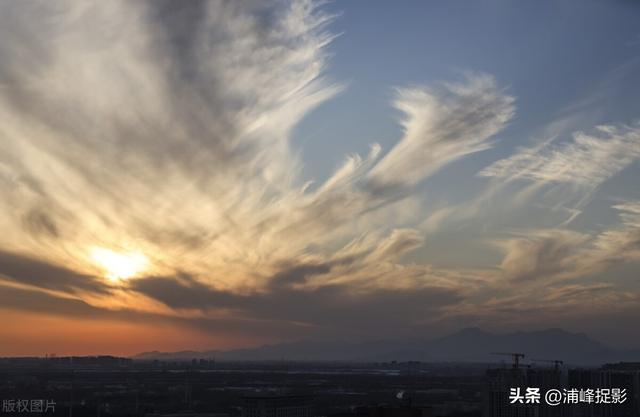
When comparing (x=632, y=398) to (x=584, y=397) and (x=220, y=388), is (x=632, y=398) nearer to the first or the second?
(x=584, y=397)

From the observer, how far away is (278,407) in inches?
802

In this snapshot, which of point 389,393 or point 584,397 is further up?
point 584,397

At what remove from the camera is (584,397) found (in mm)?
8523

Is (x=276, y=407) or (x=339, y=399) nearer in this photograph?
(x=276, y=407)

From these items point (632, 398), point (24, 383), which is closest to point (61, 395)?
point (24, 383)

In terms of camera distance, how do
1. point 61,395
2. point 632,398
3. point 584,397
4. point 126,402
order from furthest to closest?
point 61,395 < point 126,402 < point 632,398 < point 584,397

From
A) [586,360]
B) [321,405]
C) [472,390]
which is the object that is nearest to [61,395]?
[321,405]

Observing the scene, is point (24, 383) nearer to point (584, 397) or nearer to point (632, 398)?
point (632, 398)

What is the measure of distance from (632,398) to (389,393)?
46.9 feet

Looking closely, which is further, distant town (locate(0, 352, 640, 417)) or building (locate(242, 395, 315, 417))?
building (locate(242, 395, 315, 417))

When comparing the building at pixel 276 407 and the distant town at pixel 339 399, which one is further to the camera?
the building at pixel 276 407

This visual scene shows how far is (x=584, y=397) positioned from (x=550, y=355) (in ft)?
351

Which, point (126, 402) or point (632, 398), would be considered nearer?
point (632, 398)

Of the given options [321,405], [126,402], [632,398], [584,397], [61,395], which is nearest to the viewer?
[584,397]
